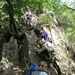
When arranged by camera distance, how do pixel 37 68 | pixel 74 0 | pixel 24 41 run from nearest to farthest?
pixel 37 68 < pixel 24 41 < pixel 74 0

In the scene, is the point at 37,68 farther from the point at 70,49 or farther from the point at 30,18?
Answer: the point at 30,18

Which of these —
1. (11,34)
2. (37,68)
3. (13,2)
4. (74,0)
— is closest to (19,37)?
(11,34)

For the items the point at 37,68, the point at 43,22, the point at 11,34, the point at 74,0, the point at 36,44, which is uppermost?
the point at 74,0

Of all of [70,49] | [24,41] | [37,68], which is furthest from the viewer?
[70,49]

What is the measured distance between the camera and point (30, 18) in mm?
17547

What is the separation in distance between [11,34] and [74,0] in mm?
9942

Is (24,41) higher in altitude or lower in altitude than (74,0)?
lower

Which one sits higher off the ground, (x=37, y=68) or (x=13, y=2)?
(x=13, y=2)

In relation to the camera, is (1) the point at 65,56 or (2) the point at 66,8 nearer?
(1) the point at 65,56

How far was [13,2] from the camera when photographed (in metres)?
11.5

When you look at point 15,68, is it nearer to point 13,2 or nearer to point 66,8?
point 13,2

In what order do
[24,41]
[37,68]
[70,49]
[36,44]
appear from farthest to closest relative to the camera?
1. [70,49]
2. [24,41]
3. [36,44]
4. [37,68]

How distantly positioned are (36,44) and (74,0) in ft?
34.1

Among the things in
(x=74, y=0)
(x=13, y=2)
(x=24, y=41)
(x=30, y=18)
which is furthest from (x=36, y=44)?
(x=74, y=0)
